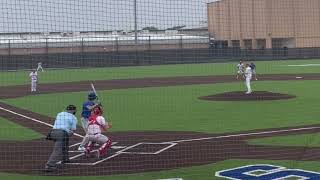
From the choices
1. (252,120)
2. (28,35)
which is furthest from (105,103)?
(28,35)

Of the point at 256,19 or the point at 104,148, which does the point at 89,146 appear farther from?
the point at 256,19

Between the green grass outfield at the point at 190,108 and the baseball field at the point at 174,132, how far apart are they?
0.11 feet

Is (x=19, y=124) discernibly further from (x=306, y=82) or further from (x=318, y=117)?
(x=306, y=82)

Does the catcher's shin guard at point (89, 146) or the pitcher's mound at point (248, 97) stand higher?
the pitcher's mound at point (248, 97)

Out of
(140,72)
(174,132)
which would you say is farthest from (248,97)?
(140,72)

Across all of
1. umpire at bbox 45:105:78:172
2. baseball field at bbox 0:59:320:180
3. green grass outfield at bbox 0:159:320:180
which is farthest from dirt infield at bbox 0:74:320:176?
green grass outfield at bbox 0:159:320:180

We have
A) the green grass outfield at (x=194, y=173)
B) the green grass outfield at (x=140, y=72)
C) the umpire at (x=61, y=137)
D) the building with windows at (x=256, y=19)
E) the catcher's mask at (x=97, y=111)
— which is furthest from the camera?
the green grass outfield at (x=140, y=72)

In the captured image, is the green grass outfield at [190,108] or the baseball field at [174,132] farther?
the green grass outfield at [190,108]

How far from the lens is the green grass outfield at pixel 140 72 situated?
4763cm

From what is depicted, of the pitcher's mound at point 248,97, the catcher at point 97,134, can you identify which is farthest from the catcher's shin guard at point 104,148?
the pitcher's mound at point 248,97

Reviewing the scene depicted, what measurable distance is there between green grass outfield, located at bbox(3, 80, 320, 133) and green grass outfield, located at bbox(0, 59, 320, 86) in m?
13.2

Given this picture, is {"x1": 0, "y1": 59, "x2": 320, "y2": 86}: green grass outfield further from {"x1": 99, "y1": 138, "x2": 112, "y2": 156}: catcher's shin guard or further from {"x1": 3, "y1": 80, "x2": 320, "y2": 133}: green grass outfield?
{"x1": 99, "y1": 138, "x2": 112, "y2": 156}: catcher's shin guard

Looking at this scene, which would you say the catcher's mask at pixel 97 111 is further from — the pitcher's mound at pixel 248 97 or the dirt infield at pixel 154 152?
the pitcher's mound at pixel 248 97

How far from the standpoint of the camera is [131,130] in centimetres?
1809
